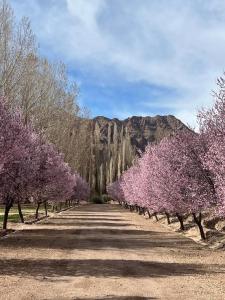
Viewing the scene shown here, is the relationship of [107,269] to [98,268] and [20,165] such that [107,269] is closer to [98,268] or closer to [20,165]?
[98,268]

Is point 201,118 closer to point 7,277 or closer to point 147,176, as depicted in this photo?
point 7,277

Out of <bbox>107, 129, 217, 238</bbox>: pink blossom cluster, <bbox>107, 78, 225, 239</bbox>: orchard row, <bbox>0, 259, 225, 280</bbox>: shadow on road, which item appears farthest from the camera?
<bbox>107, 129, 217, 238</bbox>: pink blossom cluster

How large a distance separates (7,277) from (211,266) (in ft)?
20.7

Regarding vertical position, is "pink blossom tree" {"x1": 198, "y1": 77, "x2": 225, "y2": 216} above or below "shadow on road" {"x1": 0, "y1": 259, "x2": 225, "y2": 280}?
above

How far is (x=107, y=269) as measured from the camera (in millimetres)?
14945

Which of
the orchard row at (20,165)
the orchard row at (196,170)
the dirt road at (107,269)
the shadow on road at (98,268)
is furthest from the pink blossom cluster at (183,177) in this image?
the orchard row at (20,165)

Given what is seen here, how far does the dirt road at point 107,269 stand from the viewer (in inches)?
454

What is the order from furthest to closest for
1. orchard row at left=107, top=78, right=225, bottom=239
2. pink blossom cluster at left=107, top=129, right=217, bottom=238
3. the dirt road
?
pink blossom cluster at left=107, top=129, right=217, bottom=238 < orchard row at left=107, top=78, right=225, bottom=239 < the dirt road

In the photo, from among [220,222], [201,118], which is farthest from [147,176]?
[201,118]

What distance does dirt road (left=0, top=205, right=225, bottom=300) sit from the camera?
37.8 feet

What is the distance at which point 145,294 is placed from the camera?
11.3m

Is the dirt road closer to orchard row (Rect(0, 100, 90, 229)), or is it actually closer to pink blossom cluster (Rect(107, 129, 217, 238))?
pink blossom cluster (Rect(107, 129, 217, 238))

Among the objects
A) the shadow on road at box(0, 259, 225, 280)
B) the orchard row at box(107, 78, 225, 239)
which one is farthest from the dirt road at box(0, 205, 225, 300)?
the orchard row at box(107, 78, 225, 239)

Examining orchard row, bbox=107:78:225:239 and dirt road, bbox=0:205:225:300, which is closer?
dirt road, bbox=0:205:225:300
